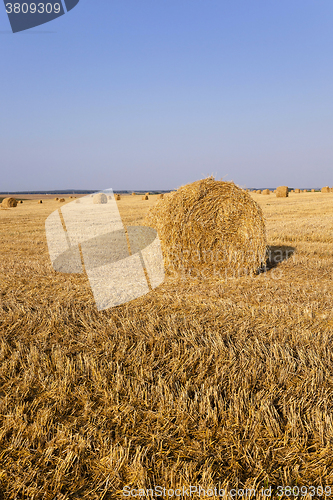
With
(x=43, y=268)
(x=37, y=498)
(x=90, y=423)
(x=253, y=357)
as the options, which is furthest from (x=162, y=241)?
(x=37, y=498)

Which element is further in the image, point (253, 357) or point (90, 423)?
point (253, 357)

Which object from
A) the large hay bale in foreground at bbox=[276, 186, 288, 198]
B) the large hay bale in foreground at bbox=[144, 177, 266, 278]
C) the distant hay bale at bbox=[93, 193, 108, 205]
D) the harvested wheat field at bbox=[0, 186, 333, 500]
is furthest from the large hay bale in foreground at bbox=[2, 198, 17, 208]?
the harvested wheat field at bbox=[0, 186, 333, 500]

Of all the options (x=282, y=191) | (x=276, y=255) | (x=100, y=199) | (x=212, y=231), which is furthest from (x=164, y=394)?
(x=282, y=191)

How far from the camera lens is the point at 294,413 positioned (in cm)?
237

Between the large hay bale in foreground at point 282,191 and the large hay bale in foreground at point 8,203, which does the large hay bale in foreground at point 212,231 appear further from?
the large hay bale in foreground at point 8,203

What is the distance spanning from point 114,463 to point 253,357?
159cm

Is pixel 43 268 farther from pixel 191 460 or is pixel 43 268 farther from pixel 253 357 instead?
pixel 191 460

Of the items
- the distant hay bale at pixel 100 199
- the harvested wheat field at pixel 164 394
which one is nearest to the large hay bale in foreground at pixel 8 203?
the distant hay bale at pixel 100 199

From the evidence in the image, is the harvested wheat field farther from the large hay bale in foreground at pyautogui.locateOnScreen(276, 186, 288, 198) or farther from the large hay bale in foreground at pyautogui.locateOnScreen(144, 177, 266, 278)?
the large hay bale in foreground at pyautogui.locateOnScreen(276, 186, 288, 198)

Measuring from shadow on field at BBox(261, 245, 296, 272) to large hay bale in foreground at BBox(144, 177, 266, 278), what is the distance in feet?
2.20

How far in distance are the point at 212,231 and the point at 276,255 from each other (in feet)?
7.14

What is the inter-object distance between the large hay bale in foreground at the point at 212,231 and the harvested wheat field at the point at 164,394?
5.90 feet

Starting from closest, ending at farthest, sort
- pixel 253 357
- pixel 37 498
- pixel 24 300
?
pixel 37 498 < pixel 253 357 < pixel 24 300

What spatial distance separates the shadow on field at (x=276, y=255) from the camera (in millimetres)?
7415
